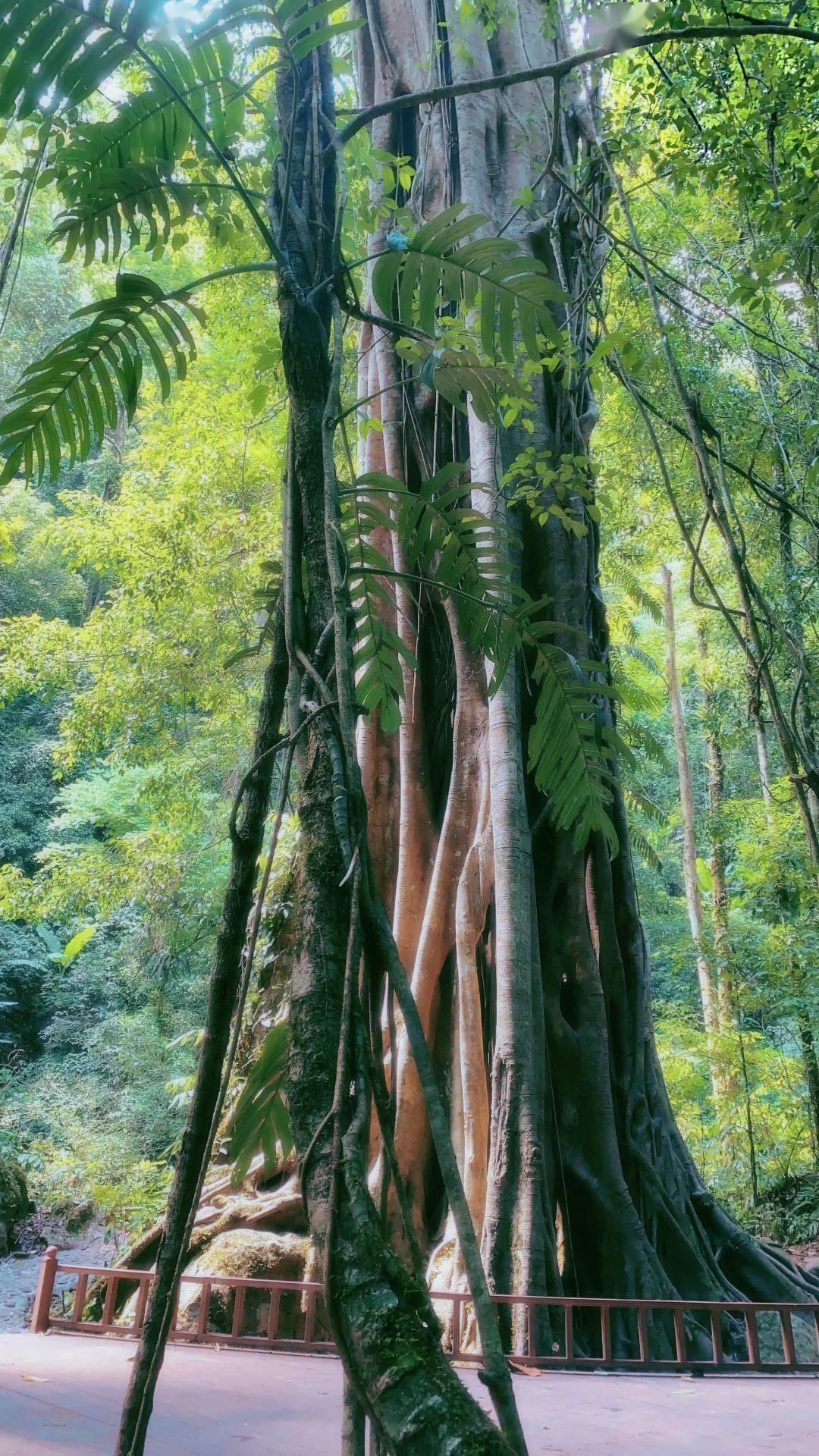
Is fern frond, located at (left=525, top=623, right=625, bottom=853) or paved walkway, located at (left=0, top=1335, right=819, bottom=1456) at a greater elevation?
fern frond, located at (left=525, top=623, right=625, bottom=853)

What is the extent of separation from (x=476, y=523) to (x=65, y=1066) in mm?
13707

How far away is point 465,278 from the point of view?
169 cm

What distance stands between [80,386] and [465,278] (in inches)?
27.4

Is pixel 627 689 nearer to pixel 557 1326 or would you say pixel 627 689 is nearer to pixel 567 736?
pixel 557 1326

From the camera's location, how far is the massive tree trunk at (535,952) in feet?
11.8

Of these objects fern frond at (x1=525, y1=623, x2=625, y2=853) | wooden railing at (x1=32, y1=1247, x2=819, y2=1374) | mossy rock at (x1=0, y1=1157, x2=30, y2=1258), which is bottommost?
wooden railing at (x1=32, y1=1247, x2=819, y2=1374)

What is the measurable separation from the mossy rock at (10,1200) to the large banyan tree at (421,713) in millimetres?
7726

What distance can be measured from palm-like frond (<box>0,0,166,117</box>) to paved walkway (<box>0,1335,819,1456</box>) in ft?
8.24

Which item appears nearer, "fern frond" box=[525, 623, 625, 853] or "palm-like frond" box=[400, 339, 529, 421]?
"palm-like frond" box=[400, 339, 529, 421]

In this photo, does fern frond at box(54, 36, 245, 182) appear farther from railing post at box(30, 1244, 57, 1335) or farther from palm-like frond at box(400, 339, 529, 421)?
railing post at box(30, 1244, 57, 1335)

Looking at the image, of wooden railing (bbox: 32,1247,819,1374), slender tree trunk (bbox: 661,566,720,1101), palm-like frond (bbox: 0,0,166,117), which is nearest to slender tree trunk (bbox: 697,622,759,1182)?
slender tree trunk (bbox: 661,566,720,1101)

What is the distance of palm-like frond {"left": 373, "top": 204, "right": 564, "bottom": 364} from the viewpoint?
1.63 meters

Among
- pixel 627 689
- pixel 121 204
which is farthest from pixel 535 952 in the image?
pixel 627 689

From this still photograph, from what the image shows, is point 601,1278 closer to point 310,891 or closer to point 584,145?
point 310,891
